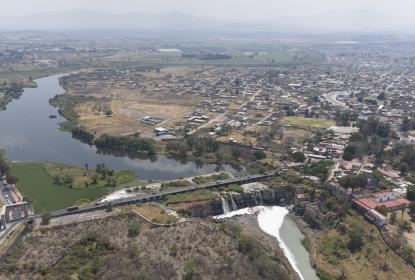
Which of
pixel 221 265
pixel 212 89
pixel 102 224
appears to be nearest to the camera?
pixel 221 265

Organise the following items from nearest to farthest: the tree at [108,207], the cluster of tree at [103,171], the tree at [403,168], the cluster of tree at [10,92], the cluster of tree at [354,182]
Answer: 1. the tree at [108,207]
2. the cluster of tree at [354,182]
3. the tree at [403,168]
4. the cluster of tree at [103,171]
5. the cluster of tree at [10,92]

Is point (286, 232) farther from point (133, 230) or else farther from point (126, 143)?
point (126, 143)

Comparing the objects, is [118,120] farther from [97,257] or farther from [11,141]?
[97,257]

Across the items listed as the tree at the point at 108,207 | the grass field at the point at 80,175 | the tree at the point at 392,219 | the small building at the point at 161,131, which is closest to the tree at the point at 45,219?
the tree at the point at 108,207

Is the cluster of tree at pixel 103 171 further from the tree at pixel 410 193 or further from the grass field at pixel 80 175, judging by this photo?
the tree at pixel 410 193

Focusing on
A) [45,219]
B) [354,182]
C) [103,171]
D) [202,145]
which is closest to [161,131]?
[202,145]

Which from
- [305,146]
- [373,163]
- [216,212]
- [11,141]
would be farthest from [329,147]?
[11,141]
